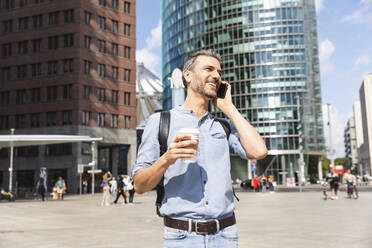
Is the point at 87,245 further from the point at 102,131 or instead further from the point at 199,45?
the point at 199,45

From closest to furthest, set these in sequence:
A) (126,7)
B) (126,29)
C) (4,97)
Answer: (4,97)
(126,29)
(126,7)

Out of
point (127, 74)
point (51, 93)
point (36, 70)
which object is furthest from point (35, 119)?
point (127, 74)

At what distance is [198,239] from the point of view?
8.09 ft

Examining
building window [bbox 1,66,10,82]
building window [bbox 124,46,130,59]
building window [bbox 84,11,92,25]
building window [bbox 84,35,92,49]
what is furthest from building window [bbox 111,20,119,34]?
building window [bbox 1,66,10,82]

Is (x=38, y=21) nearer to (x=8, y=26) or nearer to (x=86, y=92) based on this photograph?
(x=8, y=26)

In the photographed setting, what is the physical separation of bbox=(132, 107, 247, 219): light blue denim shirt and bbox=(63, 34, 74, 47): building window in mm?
52142

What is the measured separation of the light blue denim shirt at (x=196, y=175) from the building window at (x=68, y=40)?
52.1 meters

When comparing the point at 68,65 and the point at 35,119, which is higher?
the point at 68,65

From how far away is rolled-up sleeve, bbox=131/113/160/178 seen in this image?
2.55 meters

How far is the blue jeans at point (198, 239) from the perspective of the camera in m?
2.47

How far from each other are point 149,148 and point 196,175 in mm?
346

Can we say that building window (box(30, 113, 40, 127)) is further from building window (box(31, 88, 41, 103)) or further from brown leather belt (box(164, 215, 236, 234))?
brown leather belt (box(164, 215, 236, 234))

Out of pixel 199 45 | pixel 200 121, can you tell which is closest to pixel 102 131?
pixel 199 45

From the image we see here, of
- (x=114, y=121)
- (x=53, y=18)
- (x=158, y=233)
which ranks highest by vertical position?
(x=53, y=18)
